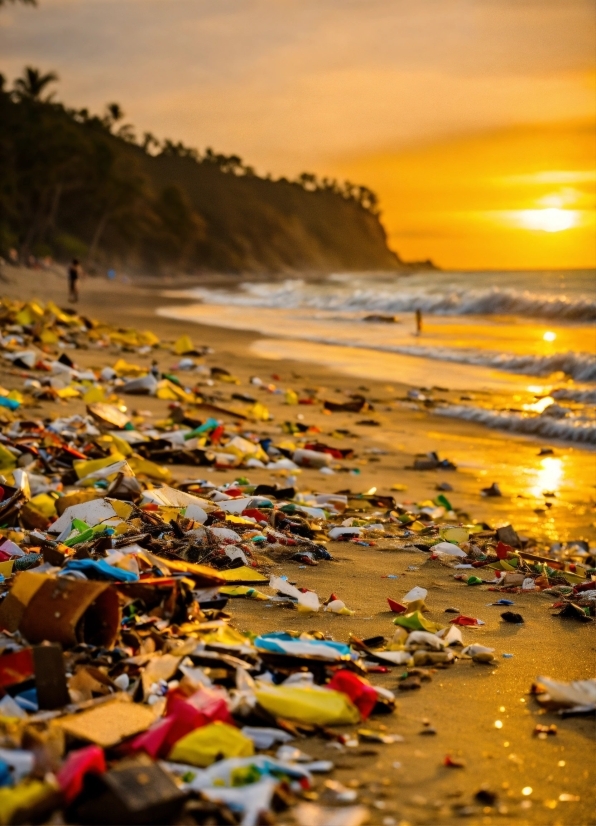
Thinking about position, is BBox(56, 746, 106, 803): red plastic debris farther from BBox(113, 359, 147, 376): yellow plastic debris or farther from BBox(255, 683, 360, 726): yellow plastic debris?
BBox(113, 359, 147, 376): yellow plastic debris

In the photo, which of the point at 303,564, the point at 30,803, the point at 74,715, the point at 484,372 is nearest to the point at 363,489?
the point at 303,564

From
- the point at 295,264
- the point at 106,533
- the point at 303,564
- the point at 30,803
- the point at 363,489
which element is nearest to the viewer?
the point at 30,803

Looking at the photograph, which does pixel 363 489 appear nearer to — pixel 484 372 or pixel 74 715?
pixel 74 715

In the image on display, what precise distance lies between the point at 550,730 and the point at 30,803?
1.69 meters


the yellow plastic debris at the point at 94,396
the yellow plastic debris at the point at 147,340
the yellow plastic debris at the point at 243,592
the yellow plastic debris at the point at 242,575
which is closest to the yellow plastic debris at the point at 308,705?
the yellow plastic debris at the point at 243,592

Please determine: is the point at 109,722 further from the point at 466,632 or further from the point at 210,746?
the point at 466,632

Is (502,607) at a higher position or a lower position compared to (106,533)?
lower

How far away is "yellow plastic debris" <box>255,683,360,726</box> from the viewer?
284cm

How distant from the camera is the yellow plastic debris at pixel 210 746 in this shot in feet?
8.28

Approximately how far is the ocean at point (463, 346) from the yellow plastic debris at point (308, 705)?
7872 millimetres

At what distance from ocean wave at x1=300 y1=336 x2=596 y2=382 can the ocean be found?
0.02 m

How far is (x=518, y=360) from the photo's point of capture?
54.1ft

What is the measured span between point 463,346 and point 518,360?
3070 millimetres

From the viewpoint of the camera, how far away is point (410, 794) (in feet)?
8.19
